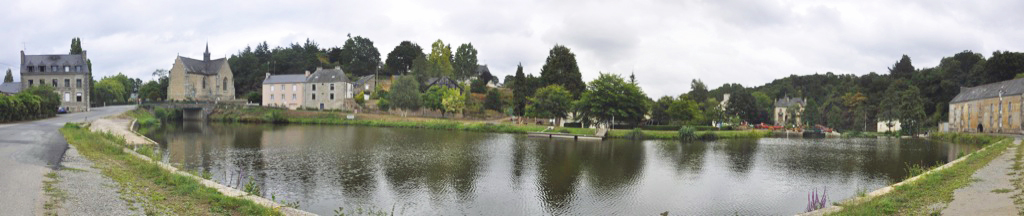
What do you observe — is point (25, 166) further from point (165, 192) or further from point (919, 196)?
point (919, 196)

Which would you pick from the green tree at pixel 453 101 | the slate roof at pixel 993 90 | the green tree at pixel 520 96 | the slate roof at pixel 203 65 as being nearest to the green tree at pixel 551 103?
the green tree at pixel 520 96

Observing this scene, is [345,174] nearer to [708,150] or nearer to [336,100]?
[708,150]

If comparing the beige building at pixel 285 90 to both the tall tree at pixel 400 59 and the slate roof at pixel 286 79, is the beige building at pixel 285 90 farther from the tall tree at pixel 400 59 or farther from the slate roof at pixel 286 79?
the tall tree at pixel 400 59

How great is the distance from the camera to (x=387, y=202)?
52.6 feet

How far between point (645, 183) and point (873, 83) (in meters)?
80.5

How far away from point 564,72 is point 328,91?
3373 cm

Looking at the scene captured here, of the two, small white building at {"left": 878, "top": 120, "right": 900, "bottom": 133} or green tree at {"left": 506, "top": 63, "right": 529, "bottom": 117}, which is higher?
green tree at {"left": 506, "top": 63, "right": 529, "bottom": 117}

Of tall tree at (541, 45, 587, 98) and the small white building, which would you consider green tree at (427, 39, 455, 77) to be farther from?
the small white building

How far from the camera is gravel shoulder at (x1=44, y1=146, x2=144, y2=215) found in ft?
34.7

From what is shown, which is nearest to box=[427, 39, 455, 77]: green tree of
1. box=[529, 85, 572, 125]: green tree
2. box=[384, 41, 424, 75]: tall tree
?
box=[384, 41, 424, 75]: tall tree

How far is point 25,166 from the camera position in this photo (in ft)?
50.2

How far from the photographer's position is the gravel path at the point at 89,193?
34.9ft

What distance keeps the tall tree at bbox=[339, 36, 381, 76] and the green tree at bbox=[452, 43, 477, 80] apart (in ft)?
49.4

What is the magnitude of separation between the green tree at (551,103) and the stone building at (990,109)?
39080 mm
